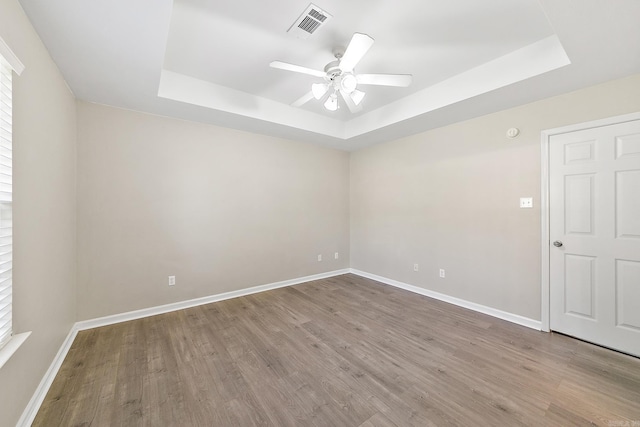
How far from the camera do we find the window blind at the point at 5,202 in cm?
126

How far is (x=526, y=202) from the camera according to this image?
2.74 meters

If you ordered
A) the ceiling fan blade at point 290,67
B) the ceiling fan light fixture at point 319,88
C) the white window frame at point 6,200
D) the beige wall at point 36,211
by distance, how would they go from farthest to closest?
1. the ceiling fan light fixture at point 319,88
2. the ceiling fan blade at point 290,67
3. the beige wall at point 36,211
4. the white window frame at point 6,200

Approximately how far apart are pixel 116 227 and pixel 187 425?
7.68 ft

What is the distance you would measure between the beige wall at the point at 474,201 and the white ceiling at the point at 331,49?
0.77 feet

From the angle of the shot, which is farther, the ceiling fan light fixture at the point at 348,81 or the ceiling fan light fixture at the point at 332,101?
the ceiling fan light fixture at the point at 332,101

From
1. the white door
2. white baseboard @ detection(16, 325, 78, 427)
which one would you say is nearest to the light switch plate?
the white door

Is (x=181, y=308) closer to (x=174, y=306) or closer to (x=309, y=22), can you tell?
(x=174, y=306)

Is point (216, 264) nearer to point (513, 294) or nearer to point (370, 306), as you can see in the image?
point (370, 306)

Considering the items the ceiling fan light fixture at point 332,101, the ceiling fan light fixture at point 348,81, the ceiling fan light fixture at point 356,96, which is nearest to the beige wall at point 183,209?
the ceiling fan light fixture at point 332,101

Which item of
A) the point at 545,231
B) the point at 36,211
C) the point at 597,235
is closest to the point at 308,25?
the point at 36,211

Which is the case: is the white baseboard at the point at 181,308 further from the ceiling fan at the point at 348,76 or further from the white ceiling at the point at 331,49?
the ceiling fan at the point at 348,76

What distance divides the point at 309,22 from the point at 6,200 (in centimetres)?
223

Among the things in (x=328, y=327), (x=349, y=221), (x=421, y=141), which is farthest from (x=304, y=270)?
(x=421, y=141)

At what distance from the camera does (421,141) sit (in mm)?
3715
